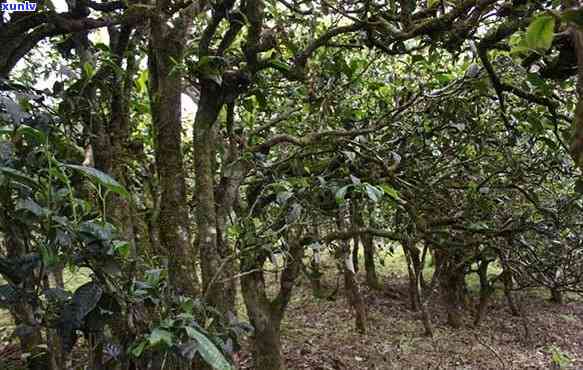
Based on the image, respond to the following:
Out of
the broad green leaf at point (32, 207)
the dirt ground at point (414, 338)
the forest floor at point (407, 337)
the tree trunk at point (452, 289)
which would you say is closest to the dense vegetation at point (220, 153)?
the broad green leaf at point (32, 207)

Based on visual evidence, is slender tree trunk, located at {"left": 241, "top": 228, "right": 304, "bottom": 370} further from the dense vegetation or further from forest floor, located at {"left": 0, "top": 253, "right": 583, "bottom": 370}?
forest floor, located at {"left": 0, "top": 253, "right": 583, "bottom": 370}

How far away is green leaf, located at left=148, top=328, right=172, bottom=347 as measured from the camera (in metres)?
0.93

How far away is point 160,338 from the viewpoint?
3.09ft

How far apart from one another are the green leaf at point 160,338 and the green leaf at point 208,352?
47 mm

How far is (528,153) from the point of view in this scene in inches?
134

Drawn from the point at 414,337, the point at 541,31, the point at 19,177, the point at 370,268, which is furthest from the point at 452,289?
the point at 19,177

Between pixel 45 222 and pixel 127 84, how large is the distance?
1.39m

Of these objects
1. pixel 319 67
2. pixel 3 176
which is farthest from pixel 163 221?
pixel 319 67

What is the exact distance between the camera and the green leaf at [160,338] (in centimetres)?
93

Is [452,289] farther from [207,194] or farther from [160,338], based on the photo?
[160,338]

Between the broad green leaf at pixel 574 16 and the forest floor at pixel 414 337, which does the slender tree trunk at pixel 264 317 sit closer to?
the forest floor at pixel 414 337

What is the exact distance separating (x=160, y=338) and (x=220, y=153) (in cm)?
179

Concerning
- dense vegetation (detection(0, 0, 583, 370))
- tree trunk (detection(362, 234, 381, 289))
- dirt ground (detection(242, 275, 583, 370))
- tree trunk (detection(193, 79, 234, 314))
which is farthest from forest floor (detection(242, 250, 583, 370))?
tree trunk (detection(193, 79, 234, 314))

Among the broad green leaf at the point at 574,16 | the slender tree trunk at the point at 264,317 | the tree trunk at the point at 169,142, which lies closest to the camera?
the broad green leaf at the point at 574,16
